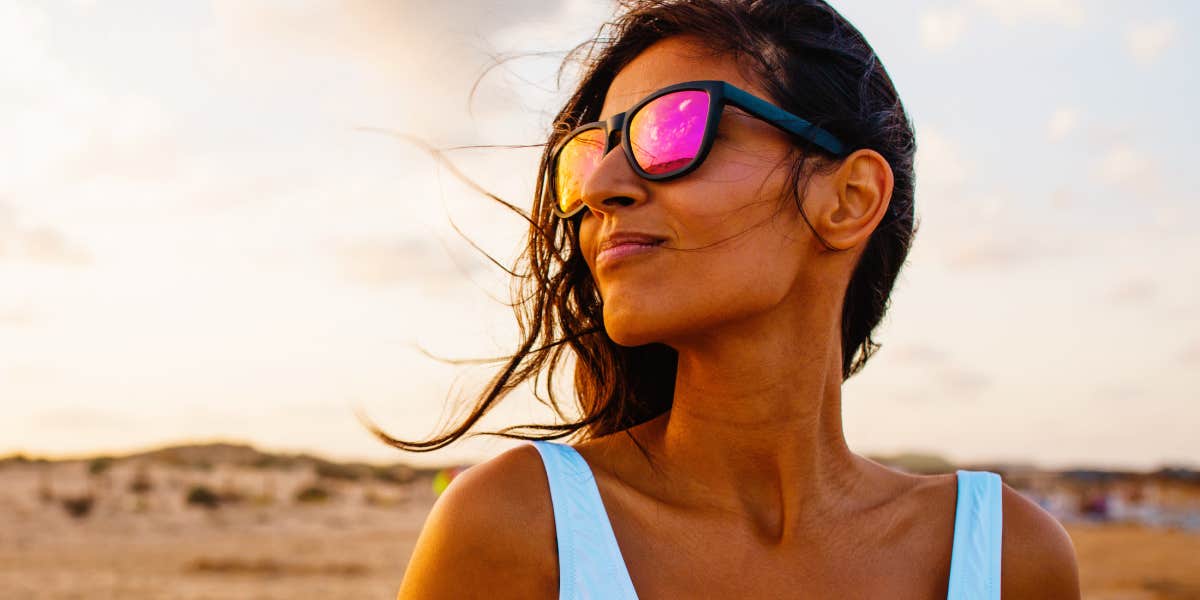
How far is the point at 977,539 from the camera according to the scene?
2.55 m

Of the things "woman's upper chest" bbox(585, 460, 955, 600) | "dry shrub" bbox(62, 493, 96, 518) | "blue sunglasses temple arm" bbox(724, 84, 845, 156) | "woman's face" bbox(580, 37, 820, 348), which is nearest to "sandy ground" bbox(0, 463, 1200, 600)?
"dry shrub" bbox(62, 493, 96, 518)

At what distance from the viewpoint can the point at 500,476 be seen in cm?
219

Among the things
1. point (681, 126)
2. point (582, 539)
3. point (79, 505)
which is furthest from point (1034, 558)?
point (79, 505)

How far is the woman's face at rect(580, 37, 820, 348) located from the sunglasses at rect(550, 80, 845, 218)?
3cm

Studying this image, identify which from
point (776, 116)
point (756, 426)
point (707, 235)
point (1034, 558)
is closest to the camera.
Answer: point (707, 235)

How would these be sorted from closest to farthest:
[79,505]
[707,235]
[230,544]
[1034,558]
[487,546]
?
[487,546] → [707,235] → [1034,558] → [230,544] → [79,505]

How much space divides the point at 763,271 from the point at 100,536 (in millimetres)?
20126

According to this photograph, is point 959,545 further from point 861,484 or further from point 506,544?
point 506,544

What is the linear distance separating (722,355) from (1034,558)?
922 mm

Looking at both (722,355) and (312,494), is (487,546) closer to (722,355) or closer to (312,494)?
(722,355)

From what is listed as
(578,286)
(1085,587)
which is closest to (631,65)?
(578,286)

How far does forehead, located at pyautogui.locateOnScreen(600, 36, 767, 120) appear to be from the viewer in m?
2.43

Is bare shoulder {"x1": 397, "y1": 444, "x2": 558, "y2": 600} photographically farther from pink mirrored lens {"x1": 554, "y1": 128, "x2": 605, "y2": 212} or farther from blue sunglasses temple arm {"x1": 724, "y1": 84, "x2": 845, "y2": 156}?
blue sunglasses temple arm {"x1": 724, "y1": 84, "x2": 845, "y2": 156}

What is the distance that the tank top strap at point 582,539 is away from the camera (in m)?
2.12
